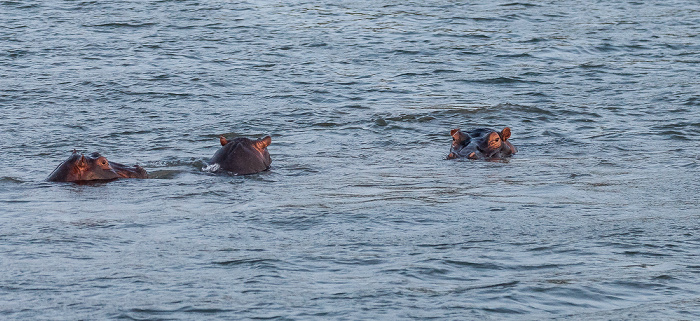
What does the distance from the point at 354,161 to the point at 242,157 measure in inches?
60.9

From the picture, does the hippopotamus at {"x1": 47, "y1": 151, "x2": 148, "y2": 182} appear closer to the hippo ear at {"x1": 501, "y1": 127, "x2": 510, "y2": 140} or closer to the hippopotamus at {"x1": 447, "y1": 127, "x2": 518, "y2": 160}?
the hippopotamus at {"x1": 447, "y1": 127, "x2": 518, "y2": 160}

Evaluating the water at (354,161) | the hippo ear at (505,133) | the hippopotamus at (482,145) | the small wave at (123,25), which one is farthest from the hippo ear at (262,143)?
the small wave at (123,25)

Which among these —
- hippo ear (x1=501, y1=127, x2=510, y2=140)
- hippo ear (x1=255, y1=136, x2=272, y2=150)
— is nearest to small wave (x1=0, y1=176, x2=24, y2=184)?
hippo ear (x1=255, y1=136, x2=272, y2=150)

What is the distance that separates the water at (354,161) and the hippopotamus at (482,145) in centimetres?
19

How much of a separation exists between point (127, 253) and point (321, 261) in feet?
4.37

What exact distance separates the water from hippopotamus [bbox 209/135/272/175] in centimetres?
27

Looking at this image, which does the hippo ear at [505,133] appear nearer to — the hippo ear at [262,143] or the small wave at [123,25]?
the hippo ear at [262,143]

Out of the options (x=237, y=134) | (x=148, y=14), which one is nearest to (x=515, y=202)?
(x=237, y=134)

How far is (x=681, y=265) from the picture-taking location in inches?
270

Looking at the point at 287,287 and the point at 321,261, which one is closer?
the point at 287,287

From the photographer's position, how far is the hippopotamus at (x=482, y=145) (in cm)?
1155

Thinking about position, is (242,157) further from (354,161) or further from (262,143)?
(354,161)

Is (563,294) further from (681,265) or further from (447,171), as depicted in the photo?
(447,171)

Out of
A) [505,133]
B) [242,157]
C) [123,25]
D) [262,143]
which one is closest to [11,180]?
[242,157]
